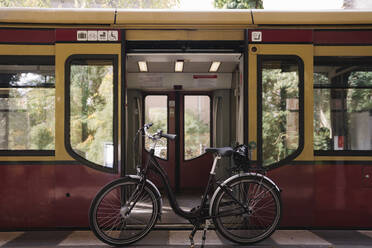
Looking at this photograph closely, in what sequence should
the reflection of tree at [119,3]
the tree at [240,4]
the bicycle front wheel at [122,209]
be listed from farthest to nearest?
the tree at [240,4]
the reflection of tree at [119,3]
the bicycle front wheel at [122,209]

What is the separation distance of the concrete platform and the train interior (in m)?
2.58

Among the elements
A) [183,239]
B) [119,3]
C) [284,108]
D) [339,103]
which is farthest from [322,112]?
[119,3]

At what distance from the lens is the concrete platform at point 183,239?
170 inches

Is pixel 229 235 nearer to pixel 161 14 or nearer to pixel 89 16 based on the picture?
pixel 161 14

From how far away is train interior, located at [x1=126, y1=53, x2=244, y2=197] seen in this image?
7332 mm

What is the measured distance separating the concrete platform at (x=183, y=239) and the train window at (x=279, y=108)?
0.93m

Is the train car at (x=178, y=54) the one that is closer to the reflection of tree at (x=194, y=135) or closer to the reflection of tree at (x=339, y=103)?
the reflection of tree at (x=339, y=103)

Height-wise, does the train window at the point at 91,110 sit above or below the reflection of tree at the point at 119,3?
below

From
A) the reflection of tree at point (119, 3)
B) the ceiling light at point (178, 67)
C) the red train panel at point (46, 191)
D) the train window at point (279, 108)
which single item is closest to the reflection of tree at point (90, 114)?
the red train panel at point (46, 191)

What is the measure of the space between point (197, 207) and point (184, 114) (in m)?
3.68

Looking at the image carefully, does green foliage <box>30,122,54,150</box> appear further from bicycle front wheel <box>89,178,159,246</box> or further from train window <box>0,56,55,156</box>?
bicycle front wheel <box>89,178,159,246</box>

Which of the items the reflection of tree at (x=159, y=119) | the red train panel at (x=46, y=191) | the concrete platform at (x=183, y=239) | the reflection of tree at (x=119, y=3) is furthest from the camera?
the reflection of tree at (x=119, y=3)

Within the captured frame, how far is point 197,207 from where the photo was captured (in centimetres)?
433

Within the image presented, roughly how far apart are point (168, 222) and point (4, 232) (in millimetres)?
1981
